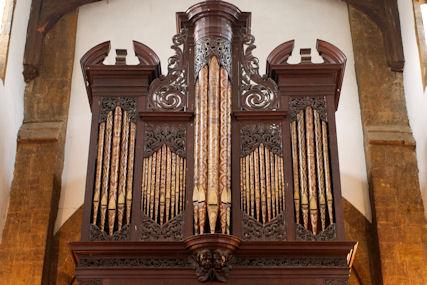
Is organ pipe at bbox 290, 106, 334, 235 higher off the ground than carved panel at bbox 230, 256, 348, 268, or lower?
higher

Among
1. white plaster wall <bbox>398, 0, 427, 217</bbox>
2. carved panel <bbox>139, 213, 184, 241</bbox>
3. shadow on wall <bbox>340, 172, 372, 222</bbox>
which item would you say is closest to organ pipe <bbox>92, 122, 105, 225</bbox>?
carved panel <bbox>139, 213, 184, 241</bbox>

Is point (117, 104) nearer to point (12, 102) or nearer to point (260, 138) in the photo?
point (260, 138)

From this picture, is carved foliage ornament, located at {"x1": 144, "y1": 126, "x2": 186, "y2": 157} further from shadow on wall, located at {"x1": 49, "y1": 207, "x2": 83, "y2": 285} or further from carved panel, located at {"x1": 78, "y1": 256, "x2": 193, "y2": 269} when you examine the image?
shadow on wall, located at {"x1": 49, "y1": 207, "x2": 83, "y2": 285}

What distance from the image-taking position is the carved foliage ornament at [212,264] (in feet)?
36.4

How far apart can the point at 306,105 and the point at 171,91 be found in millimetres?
1763

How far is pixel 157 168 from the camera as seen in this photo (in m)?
12.0

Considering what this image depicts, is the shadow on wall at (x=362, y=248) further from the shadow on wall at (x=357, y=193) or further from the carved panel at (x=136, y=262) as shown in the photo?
the carved panel at (x=136, y=262)

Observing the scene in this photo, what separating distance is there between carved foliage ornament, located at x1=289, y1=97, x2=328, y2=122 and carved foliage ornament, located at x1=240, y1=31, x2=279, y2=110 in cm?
21

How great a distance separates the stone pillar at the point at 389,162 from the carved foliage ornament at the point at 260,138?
3.26 metres

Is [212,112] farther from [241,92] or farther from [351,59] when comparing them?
[351,59]

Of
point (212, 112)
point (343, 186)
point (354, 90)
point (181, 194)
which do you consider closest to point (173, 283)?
point (181, 194)

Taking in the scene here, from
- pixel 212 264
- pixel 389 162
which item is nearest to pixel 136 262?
pixel 212 264

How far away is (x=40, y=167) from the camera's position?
50.3 ft

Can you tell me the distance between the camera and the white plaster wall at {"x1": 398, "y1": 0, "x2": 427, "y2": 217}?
14.9 meters
